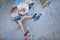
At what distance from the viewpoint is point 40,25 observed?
152 cm

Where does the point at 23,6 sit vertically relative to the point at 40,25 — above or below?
above

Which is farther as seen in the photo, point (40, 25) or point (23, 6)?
point (23, 6)

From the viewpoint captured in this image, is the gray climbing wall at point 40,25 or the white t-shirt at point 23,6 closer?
the gray climbing wall at point 40,25

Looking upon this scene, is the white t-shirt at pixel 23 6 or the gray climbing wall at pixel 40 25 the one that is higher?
the white t-shirt at pixel 23 6

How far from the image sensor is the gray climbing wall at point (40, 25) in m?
1.47

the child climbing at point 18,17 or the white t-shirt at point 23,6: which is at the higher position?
the white t-shirt at point 23,6

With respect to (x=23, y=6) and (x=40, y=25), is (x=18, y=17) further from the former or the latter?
(x=40, y=25)

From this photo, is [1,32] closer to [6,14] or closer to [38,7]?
[6,14]

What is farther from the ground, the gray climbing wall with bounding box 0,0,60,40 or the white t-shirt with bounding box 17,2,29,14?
the white t-shirt with bounding box 17,2,29,14

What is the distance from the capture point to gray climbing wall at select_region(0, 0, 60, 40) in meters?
1.47

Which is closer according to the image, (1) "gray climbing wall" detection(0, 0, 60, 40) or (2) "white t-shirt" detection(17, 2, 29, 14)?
(1) "gray climbing wall" detection(0, 0, 60, 40)

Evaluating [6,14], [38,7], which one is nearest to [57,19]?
[38,7]

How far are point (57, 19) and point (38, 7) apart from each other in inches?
8.9

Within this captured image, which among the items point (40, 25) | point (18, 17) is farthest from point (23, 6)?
point (40, 25)
